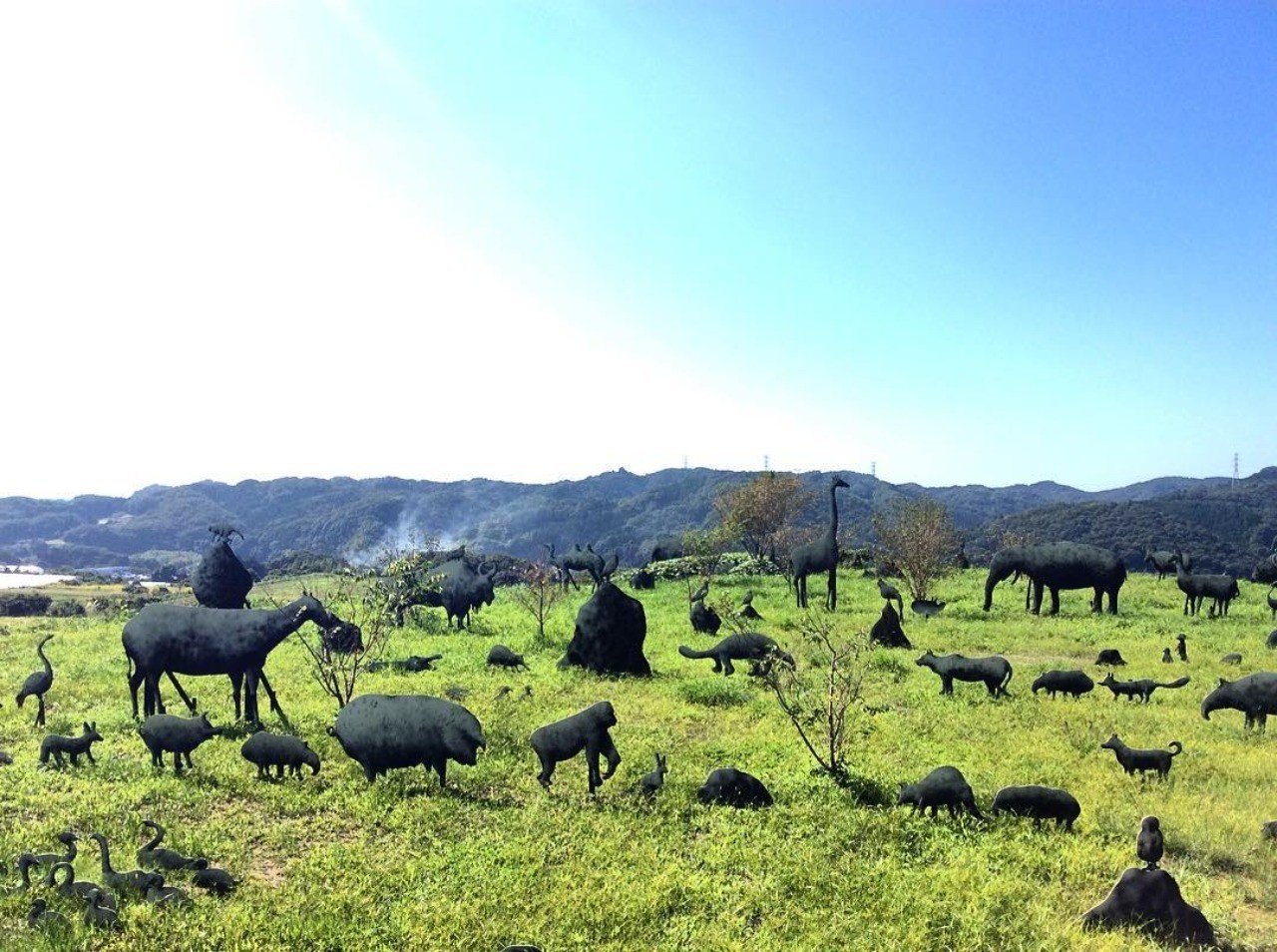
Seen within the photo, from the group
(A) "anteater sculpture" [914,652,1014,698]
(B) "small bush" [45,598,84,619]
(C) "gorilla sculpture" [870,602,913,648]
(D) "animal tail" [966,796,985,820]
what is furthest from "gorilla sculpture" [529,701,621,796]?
(B) "small bush" [45,598,84,619]

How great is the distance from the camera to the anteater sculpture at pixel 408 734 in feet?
36.2

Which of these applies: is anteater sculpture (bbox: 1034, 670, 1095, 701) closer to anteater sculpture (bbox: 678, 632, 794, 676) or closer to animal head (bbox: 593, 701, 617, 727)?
anteater sculpture (bbox: 678, 632, 794, 676)

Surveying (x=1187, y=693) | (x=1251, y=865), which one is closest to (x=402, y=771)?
(x=1251, y=865)

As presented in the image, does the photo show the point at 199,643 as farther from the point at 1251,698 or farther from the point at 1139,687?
the point at 1251,698

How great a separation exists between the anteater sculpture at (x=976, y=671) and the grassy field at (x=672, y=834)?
16.9 inches

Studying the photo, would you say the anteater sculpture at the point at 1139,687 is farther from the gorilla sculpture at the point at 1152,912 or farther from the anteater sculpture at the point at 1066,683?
the gorilla sculpture at the point at 1152,912

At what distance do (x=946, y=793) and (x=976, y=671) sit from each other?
310 inches

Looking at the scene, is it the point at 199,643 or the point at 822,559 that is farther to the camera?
the point at 822,559

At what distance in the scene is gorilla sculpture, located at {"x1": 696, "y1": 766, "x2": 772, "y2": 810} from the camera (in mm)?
10695

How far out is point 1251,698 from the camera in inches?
556

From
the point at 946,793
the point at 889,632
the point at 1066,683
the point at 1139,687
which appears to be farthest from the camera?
the point at 889,632

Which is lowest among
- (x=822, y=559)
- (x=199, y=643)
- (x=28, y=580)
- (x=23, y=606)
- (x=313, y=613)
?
(x=28, y=580)

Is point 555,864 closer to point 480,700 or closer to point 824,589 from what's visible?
point 480,700

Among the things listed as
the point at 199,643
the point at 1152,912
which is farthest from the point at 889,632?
the point at 199,643
